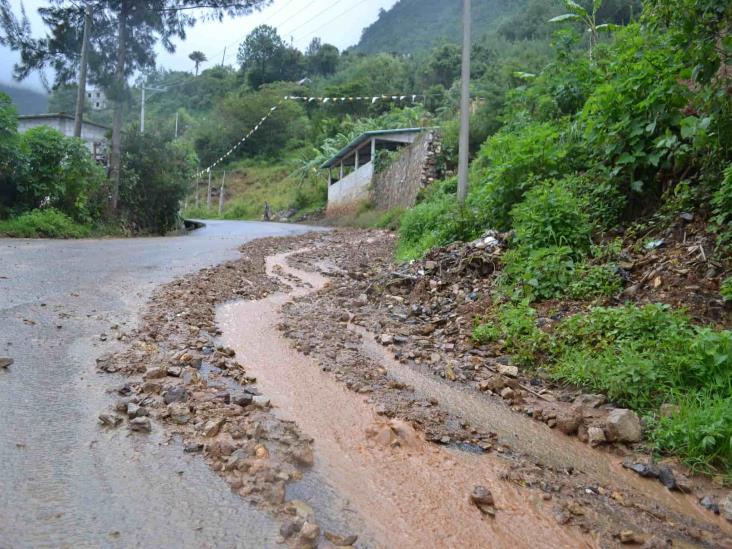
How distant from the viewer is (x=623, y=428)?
11.2 feet

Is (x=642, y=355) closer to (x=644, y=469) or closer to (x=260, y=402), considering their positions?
(x=644, y=469)

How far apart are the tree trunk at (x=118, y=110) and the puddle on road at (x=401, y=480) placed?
15263 millimetres

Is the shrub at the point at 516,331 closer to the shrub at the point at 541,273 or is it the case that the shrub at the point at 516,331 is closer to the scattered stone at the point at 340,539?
the shrub at the point at 541,273

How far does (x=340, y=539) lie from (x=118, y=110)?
737 inches

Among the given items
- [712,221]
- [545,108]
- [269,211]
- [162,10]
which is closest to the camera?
[712,221]

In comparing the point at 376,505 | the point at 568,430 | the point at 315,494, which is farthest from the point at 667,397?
the point at 315,494

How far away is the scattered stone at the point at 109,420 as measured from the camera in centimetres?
290

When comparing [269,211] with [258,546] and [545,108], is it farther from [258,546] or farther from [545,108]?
[258,546]

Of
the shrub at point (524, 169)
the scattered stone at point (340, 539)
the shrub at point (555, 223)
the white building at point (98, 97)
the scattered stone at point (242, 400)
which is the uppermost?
the white building at point (98, 97)

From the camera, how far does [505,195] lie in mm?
7863

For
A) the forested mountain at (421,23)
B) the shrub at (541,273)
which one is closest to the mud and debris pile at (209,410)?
the shrub at (541,273)

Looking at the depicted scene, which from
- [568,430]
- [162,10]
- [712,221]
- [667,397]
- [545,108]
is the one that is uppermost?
[162,10]

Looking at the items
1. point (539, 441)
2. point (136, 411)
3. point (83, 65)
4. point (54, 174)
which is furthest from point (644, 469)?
point (83, 65)

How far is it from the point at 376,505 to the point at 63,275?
625cm
